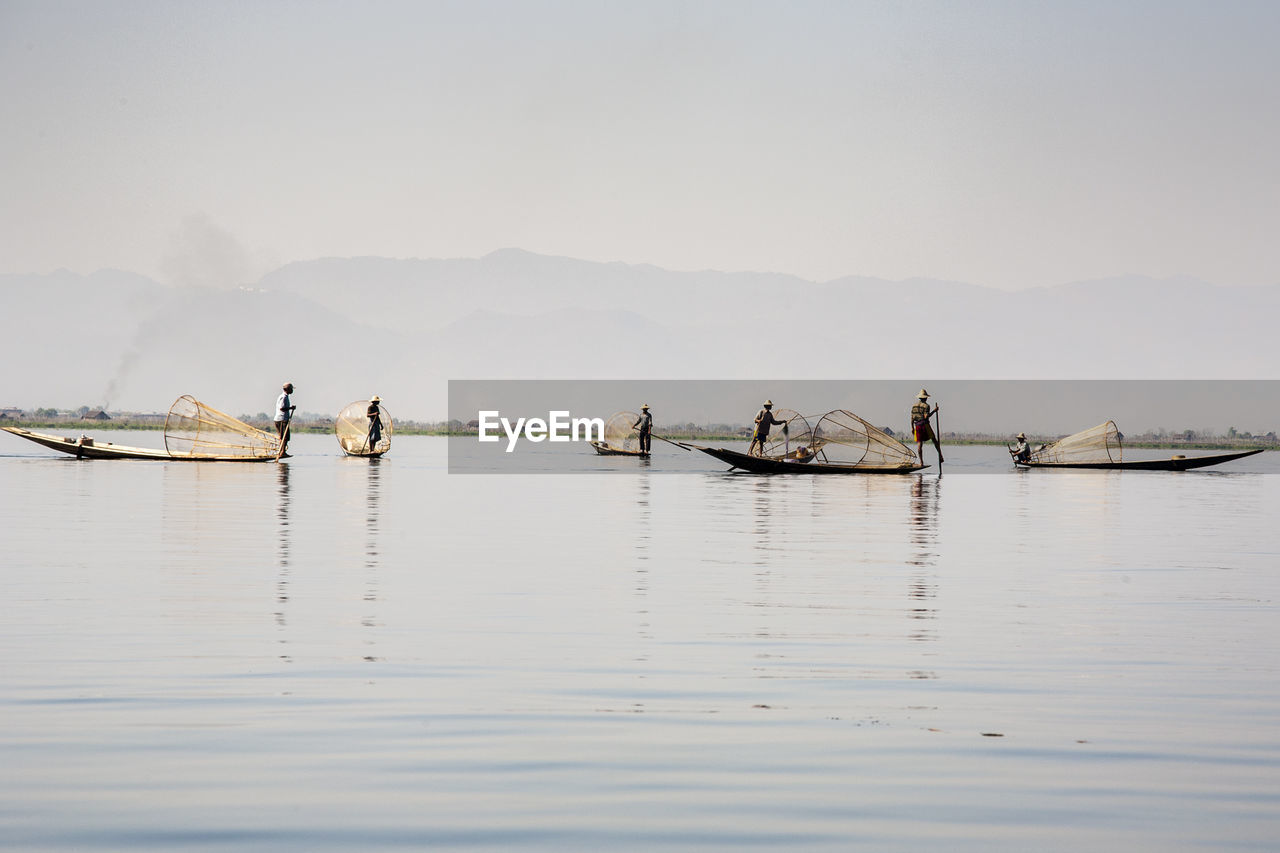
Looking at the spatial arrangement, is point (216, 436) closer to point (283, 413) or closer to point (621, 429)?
point (283, 413)

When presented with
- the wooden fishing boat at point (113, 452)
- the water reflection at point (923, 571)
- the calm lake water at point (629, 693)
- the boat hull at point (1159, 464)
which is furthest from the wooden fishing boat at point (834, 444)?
the calm lake water at point (629, 693)

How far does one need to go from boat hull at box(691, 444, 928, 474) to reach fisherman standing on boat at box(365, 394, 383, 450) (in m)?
12.8

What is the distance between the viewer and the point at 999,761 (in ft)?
20.0

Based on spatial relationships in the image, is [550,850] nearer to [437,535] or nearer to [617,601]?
[617,601]

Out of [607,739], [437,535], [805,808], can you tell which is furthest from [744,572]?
[805,808]

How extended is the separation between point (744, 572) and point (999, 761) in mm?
7599

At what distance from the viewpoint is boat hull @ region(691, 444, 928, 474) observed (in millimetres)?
36531

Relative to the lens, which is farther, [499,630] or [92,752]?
[499,630]

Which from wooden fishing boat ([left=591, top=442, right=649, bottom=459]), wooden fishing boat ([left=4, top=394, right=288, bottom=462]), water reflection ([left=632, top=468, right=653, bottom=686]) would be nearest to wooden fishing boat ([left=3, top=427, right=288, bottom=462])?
wooden fishing boat ([left=4, top=394, right=288, bottom=462])

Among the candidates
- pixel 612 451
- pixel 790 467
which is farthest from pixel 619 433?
pixel 790 467

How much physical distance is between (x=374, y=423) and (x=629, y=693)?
38.4 metres

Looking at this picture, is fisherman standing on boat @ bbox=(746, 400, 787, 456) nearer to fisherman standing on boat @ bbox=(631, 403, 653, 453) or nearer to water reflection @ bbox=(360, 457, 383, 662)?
fisherman standing on boat @ bbox=(631, 403, 653, 453)

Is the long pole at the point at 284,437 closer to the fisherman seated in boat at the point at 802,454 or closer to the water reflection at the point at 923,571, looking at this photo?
the fisherman seated in boat at the point at 802,454

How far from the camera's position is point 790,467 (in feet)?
123
